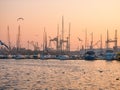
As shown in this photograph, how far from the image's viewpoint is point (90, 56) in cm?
19125

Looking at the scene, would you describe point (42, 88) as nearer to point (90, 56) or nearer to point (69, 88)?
point (69, 88)

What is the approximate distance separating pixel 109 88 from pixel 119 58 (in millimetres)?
120402

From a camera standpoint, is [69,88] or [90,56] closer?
[69,88]

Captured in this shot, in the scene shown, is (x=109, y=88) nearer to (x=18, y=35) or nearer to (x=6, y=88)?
(x=6, y=88)

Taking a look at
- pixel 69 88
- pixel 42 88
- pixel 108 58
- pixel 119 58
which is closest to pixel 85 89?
pixel 69 88

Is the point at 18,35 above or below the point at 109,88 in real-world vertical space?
above

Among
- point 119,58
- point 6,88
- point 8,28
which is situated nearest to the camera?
point 6,88

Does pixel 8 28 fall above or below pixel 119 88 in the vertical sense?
above

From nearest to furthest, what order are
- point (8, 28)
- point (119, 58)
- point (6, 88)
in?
point (6, 88), point (119, 58), point (8, 28)

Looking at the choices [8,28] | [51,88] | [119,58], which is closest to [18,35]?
[8,28]

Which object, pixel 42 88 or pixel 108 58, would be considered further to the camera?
pixel 108 58

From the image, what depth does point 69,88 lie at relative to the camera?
5116 centimetres

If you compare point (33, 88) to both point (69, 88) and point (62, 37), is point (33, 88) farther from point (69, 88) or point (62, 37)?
point (62, 37)

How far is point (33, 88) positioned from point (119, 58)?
123824 mm
